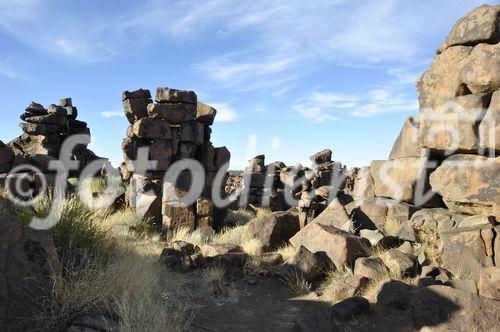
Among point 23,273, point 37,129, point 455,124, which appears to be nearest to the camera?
point 23,273

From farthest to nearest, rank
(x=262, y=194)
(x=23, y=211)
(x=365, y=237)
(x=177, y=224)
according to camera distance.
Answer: (x=262, y=194) → (x=177, y=224) → (x=365, y=237) → (x=23, y=211)

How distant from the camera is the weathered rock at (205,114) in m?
18.7

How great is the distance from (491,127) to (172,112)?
11.3m

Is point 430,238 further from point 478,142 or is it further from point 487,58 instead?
point 487,58

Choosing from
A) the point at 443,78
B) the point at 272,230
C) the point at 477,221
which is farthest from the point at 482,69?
the point at 272,230

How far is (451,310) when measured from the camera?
263 inches

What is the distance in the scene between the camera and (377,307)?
7.64m

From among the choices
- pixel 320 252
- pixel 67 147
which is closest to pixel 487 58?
pixel 320 252

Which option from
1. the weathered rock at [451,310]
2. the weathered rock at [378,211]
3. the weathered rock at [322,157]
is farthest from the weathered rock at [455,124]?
the weathered rock at [322,157]

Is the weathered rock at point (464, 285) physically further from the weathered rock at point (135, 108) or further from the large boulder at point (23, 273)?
the weathered rock at point (135, 108)

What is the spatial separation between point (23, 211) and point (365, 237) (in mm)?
7357

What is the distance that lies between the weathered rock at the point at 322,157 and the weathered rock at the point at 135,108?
1600cm

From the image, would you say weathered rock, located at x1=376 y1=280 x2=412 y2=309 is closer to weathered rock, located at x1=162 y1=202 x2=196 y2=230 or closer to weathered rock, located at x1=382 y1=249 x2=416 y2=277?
weathered rock, located at x1=382 y1=249 x2=416 y2=277

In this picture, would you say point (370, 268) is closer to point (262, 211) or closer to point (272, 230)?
point (272, 230)
